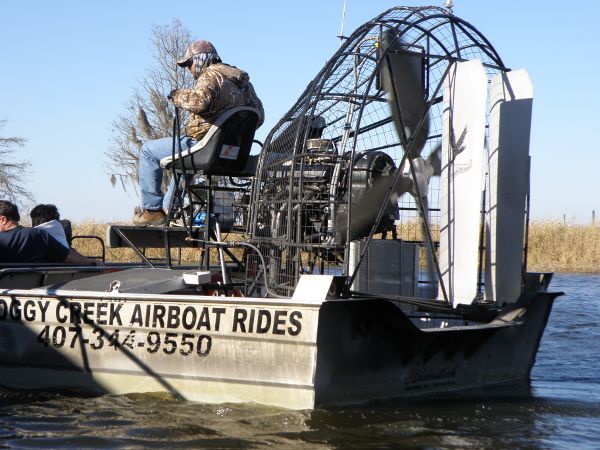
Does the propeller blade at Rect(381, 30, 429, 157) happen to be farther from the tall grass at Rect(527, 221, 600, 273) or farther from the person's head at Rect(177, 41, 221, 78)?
the tall grass at Rect(527, 221, 600, 273)

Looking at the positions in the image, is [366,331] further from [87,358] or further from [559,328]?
[559,328]

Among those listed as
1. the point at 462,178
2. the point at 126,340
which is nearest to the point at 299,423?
the point at 126,340

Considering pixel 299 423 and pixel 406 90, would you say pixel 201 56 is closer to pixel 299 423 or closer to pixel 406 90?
pixel 406 90

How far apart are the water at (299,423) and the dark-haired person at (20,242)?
4.95 feet

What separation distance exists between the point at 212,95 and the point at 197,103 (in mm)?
156

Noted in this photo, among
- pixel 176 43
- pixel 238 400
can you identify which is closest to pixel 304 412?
pixel 238 400

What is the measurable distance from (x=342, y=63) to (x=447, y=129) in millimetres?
1082

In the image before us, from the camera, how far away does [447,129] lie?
7.94 metres

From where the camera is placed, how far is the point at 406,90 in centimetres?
815

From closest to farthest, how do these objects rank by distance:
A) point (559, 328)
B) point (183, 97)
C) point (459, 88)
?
point (459, 88) → point (183, 97) → point (559, 328)

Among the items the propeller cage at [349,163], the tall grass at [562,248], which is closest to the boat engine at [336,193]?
the propeller cage at [349,163]

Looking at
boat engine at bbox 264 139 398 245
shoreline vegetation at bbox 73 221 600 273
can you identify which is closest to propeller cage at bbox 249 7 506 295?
boat engine at bbox 264 139 398 245

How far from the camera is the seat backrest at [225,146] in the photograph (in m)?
A: 8.55

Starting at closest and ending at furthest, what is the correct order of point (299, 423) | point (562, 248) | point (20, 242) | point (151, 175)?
point (299, 423) < point (20, 242) < point (151, 175) < point (562, 248)
